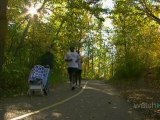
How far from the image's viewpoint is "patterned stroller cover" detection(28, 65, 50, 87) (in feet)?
54.6

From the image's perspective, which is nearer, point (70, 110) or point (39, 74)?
point (70, 110)

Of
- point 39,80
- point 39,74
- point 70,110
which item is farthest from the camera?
point 39,74

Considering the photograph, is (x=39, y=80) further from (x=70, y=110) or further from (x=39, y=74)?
(x=70, y=110)

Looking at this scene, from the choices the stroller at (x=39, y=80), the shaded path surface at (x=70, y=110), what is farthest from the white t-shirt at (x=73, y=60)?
the shaded path surface at (x=70, y=110)

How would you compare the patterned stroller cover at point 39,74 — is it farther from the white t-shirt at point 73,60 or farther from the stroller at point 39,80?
the white t-shirt at point 73,60

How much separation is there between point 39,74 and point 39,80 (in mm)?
333

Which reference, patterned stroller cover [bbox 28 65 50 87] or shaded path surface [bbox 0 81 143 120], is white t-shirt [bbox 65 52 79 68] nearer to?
patterned stroller cover [bbox 28 65 50 87]

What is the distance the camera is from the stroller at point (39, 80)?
1645 cm

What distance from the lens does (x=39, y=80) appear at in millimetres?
16594

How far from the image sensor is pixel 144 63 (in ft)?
121

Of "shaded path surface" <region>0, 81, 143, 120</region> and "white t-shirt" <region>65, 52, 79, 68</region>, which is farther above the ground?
"white t-shirt" <region>65, 52, 79, 68</region>

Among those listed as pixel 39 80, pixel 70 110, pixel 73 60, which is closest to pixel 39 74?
pixel 39 80

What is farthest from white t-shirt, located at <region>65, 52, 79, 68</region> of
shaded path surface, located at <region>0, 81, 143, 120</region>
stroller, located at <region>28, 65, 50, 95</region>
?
shaded path surface, located at <region>0, 81, 143, 120</region>

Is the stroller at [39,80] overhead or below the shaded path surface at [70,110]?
overhead
